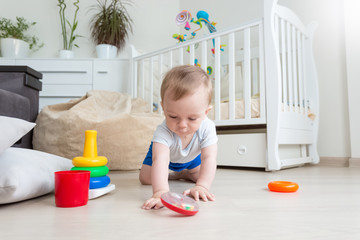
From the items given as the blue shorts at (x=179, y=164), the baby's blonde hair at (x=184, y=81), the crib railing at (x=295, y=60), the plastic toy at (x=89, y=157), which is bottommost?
the blue shorts at (x=179, y=164)

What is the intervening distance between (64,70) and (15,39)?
62 cm

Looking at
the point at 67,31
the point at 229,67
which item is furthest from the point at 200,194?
the point at 67,31

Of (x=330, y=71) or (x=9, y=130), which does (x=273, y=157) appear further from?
(x=9, y=130)

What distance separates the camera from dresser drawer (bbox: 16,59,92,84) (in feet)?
8.21

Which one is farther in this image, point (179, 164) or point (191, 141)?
point (179, 164)

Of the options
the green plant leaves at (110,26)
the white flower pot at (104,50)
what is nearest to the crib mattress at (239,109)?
the white flower pot at (104,50)

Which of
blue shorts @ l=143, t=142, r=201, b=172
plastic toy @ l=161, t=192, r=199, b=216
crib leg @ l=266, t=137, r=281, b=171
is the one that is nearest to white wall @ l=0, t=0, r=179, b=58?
crib leg @ l=266, t=137, r=281, b=171

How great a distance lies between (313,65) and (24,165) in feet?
6.67

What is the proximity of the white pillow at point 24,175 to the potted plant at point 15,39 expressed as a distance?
2175mm

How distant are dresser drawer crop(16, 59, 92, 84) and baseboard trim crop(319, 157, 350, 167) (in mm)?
2092

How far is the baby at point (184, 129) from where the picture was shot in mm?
754

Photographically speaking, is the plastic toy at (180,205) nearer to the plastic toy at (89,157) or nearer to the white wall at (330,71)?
the plastic toy at (89,157)

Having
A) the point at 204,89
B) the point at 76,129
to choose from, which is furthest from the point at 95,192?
the point at 76,129

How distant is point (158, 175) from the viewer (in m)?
0.81
